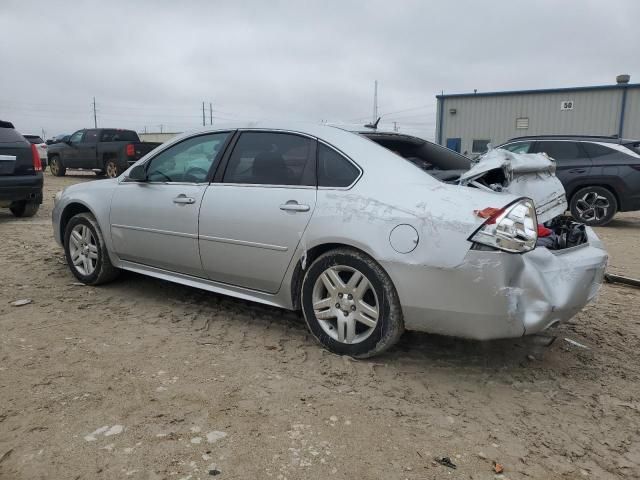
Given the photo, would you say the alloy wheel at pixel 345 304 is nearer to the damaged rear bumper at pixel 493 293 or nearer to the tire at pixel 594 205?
the damaged rear bumper at pixel 493 293

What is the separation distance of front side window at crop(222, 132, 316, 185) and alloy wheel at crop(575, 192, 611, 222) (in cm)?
761

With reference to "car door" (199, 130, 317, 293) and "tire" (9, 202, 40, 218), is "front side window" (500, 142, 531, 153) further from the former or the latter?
"tire" (9, 202, 40, 218)

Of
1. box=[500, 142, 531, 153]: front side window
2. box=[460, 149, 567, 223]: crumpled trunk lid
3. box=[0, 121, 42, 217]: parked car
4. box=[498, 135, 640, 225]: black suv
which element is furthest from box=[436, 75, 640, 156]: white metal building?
box=[460, 149, 567, 223]: crumpled trunk lid

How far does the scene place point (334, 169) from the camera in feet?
11.2

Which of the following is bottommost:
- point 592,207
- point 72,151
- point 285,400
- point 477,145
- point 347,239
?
point 285,400

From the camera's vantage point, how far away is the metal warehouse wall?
19.7 metres

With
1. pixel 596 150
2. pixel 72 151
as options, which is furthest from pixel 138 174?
pixel 72 151

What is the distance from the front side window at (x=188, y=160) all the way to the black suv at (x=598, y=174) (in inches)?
291

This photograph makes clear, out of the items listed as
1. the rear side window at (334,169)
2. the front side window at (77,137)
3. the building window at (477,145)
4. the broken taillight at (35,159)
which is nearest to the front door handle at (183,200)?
the rear side window at (334,169)

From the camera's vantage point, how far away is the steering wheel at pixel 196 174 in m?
4.05

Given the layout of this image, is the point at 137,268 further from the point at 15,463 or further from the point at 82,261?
the point at 15,463

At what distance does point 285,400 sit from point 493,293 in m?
1.23

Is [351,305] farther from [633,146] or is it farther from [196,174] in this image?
[633,146]

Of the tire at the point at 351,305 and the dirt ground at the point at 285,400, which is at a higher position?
the tire at the point at 351,305
